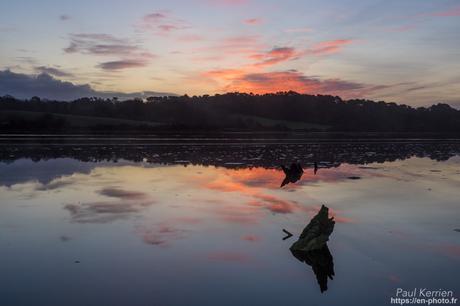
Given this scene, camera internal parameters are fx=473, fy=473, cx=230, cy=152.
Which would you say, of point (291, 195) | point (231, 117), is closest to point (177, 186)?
point (291, 195)

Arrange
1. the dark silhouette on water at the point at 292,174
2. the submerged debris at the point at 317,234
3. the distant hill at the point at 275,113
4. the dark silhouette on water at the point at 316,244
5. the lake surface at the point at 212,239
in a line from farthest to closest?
Answer: the distant hill at the point at 275,113, the dark silhouette on water at the point at 292,174, the submerged debris at the point at 317,234, the dark silhouette on water at the point at 316,244, the lake surface at the point at 212,239

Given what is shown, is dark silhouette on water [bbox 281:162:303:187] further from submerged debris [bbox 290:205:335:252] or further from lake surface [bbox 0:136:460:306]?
submerged debris [bbox 290:205:335:252]

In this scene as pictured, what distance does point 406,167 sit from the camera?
78.4ft

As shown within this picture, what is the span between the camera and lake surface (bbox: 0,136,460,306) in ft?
22.2

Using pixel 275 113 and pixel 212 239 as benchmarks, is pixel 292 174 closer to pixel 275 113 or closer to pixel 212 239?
pixel 212 239

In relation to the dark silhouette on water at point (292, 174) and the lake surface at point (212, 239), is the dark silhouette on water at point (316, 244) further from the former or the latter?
the dark silhouette on water at point (292, 174)

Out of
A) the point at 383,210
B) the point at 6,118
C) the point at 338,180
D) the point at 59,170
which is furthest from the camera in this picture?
the point at 6,118

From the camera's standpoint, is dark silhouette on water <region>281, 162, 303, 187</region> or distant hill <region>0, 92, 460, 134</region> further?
distant hill <region>0, 92, 460, 134</region>

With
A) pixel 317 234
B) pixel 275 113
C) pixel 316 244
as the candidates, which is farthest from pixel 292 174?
pixel 275 113

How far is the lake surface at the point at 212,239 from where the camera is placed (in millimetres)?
6766

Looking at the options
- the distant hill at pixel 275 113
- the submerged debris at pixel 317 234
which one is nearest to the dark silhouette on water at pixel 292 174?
the submerged debris at pixel 317 234

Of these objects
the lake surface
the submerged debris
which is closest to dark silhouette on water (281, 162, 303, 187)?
the lake surface

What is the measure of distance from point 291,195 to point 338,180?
4222 millimetres

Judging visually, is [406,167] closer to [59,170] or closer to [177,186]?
[177,186]
